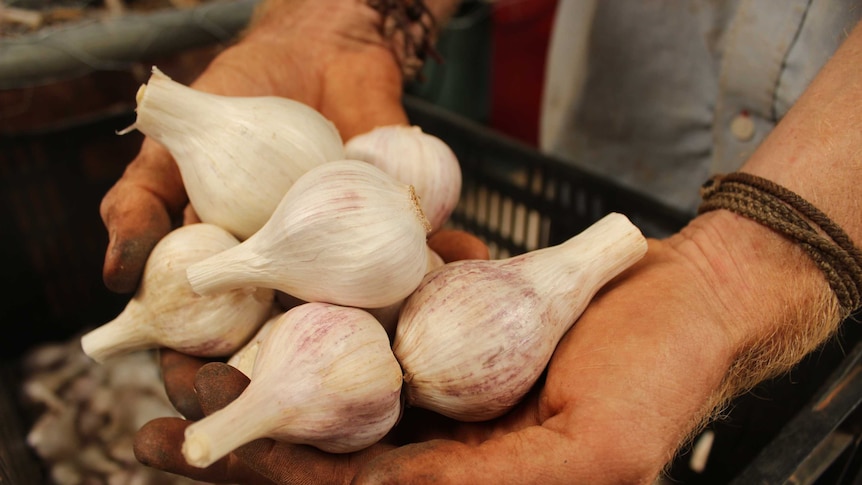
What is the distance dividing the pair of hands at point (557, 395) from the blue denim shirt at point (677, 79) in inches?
16.4

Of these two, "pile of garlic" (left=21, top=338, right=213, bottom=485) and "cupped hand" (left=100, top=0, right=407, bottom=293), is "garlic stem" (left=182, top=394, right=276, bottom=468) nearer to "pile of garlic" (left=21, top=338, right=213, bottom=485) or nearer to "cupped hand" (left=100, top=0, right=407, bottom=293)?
"cupped hand" (left=100, top=0, right=407, bottom=293)

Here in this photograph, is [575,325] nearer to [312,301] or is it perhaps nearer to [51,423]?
[312,301]

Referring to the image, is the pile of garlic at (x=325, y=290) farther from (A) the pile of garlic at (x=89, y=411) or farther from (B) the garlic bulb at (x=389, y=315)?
(A) the pile of garlic at (x=89, y=411)

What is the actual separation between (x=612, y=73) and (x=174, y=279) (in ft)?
3.01

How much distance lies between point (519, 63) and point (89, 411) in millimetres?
1512

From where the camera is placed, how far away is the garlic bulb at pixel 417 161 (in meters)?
0.70

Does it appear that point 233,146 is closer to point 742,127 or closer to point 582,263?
point 582,263

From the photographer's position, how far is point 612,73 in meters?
1.21

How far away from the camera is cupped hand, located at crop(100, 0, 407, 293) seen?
65 cm

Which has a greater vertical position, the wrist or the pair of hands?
the wrist

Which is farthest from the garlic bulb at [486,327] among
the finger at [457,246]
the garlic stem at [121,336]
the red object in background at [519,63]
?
the red object in background at [519,63]

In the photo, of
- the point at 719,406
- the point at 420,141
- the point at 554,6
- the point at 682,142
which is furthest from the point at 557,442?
the point at 554,6

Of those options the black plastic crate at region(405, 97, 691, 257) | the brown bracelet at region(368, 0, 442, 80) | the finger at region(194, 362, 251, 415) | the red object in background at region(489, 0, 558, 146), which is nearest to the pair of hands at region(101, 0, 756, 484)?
the finger at region(194, 362, 251, 415)

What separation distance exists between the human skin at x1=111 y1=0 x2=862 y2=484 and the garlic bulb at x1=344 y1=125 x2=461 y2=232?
0.21 m
